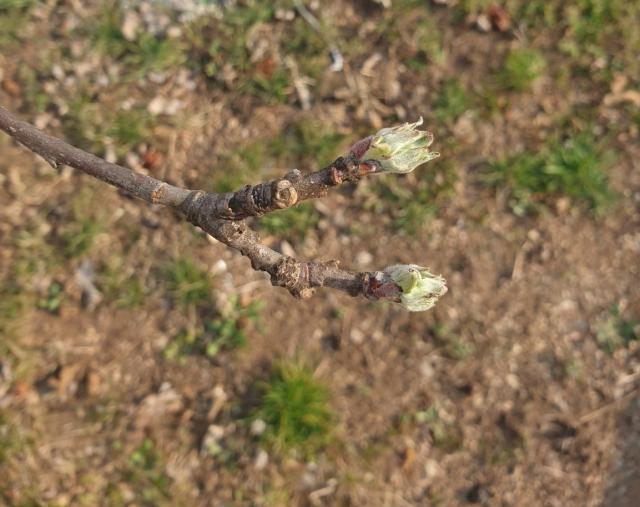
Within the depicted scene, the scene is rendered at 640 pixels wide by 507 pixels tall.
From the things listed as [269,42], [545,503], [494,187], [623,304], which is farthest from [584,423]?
[269,42]

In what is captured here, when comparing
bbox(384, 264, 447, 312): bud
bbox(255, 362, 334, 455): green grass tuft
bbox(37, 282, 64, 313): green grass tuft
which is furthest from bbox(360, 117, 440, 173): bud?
bbox(37, 282, 64, 313): green grass tuft

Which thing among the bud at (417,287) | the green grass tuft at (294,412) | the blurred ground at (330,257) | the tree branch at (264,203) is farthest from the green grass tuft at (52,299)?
the bud at (417,287)

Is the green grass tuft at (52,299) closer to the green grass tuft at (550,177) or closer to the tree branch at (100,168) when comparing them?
the tree branch at (100,168)

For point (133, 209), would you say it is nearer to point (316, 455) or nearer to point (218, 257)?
point (218, 257)

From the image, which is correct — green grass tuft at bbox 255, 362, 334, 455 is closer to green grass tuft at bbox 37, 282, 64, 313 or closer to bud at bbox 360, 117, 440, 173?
green grass tuft at bbox 37, 282, 64, 313

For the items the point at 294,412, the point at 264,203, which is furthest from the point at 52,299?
the point at 264,203

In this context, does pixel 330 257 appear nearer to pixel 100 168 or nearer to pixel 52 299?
pixel 52 299
